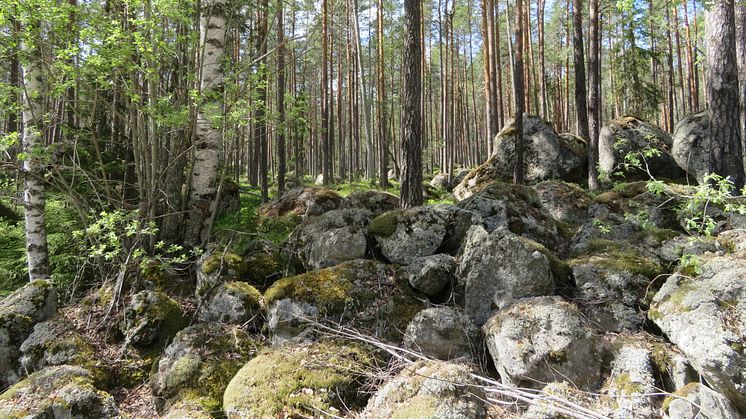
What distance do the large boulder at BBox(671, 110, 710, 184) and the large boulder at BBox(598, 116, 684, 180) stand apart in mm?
438

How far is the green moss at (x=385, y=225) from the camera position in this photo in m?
5.74

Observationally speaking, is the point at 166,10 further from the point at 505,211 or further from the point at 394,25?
the point at 394,25

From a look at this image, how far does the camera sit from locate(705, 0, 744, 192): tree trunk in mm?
5488

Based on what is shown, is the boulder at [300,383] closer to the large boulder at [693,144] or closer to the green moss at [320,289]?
the green moss at [320,289]

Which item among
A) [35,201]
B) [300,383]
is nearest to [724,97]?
[300,383]

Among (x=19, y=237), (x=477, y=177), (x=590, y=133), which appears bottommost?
(x=19, y=237)

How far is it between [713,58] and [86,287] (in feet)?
32.4

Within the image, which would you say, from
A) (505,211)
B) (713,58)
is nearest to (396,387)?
(505,211)

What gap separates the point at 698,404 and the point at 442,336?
6.41 feet

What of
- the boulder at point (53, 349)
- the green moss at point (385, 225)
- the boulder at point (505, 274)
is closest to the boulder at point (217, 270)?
the boulder at point (53, 349)

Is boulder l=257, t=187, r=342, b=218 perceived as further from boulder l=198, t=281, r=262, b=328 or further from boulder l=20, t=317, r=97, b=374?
boulder l=20, t=317, r=97, b=374

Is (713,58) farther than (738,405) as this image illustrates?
Yes

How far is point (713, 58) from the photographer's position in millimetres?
5656

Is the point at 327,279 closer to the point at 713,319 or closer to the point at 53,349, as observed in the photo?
the point at 53,349
